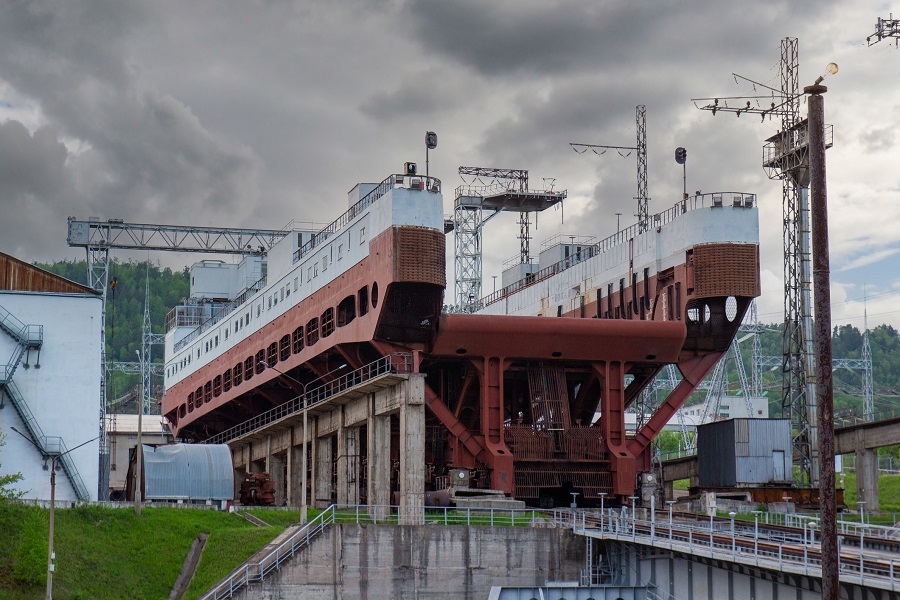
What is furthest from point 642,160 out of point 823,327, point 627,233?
point 823,327

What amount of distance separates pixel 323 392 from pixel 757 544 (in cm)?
4822

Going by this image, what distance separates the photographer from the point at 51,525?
2047 inches

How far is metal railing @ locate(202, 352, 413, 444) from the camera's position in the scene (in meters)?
71.1

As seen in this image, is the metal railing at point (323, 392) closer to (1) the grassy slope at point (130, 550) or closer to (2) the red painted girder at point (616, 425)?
(1) the grassy slope at point (130, 550)

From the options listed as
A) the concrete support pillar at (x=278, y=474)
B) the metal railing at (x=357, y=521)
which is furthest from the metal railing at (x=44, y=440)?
the concrete support pillar at (x=278, y=474)

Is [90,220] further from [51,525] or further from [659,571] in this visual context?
[659,571]

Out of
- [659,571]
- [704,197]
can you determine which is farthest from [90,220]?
[659,571]

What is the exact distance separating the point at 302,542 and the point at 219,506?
16.4m

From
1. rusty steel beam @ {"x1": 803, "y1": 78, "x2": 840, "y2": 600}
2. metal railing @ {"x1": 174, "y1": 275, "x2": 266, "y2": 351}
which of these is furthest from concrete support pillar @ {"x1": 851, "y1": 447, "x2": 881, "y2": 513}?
rusty steel beam @ {"x1": 803, "y1": 78, "x2": 840, "y2": 600}

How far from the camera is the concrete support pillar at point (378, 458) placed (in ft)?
Answer: 229

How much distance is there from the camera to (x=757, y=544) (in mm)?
41938

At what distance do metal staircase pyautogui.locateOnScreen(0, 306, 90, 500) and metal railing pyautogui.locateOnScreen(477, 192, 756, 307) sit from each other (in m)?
36.8

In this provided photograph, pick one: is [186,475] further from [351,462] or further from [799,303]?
A: [799,303]

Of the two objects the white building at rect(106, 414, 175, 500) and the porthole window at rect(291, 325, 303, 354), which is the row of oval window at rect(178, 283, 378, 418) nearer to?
the porthole window at rect(291, 325, 303, 354)
